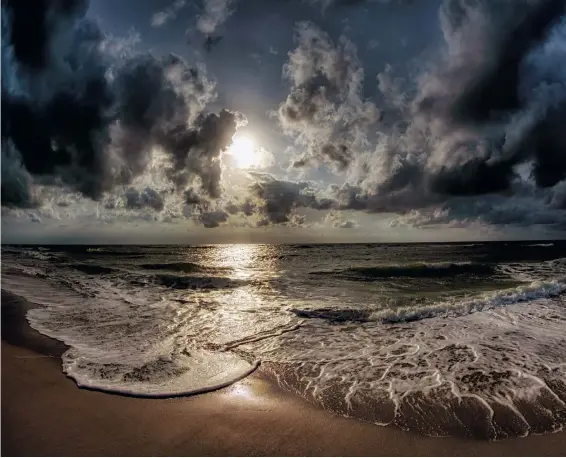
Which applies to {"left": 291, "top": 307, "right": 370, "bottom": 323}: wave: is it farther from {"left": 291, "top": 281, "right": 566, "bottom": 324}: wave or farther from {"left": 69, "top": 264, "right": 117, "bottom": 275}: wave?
{"left": 69, "top": 264, "right": 117, "bottom": 275}: wave

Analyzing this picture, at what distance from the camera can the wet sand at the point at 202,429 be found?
378 centimetres

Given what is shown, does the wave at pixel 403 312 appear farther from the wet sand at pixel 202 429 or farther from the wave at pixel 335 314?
the wet sand at pixel 202 429

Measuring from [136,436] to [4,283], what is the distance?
18404 millimetres

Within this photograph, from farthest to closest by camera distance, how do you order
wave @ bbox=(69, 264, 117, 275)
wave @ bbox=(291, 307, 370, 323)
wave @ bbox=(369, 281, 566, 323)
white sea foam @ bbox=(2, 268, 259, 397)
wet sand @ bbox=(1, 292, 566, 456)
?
wave @ bbox=(69, 264, 117, 275) → wave @ bbox=(369, 281, 566, 323) → wave @ bbox=(291, 307, 370, 323) → white sea foam @ bbox=(2, 268, 259, 397) → wet sand @ bbox=(1, 292, 566, 456)

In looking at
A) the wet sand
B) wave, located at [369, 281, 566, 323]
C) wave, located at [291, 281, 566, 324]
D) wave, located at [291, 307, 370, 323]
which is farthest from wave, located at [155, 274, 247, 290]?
the wet sand

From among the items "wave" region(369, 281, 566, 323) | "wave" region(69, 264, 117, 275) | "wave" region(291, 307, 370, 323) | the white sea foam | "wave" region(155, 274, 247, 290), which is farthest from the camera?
"wave" region(69, 264, 117, 275)

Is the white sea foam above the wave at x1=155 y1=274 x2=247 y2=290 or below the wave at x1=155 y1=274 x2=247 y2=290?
above

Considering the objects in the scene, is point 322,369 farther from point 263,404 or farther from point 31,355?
point 31,355

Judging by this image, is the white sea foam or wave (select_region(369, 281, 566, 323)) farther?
wave (select_region(369, 281, 566, 323))

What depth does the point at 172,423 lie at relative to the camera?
13.9 ft

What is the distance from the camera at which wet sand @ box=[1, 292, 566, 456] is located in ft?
12.4

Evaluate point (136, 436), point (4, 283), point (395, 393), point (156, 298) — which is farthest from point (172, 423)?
point (4, 283)

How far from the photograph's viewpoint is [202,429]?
4.11 meters

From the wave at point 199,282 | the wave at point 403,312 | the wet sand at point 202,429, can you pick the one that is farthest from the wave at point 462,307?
the wave at point 199,282
